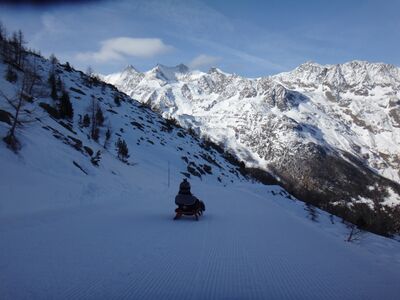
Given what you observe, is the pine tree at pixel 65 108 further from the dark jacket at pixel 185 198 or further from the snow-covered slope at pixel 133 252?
the dark jacket at pixel 185 198

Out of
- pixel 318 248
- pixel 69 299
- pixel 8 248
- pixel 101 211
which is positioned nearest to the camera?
pixel 69 299

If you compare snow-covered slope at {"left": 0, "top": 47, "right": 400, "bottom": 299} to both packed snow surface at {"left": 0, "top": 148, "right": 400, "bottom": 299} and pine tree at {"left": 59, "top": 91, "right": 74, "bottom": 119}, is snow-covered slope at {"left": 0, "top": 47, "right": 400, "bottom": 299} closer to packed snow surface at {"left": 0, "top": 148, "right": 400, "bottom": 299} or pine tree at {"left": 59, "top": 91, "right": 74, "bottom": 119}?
packed snow surface at {"left": 0, "top": 148, "right": 400, "bottom": 299}

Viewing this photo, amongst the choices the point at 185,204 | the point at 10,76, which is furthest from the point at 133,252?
the point at 10,76

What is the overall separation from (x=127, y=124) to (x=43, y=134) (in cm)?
4143

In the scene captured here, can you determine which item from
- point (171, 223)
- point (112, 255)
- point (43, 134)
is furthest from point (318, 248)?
point (43, 134)

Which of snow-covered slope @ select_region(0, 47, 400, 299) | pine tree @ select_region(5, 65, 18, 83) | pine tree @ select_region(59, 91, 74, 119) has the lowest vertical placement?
snow-covered slope @ select_region(0, 47, 400, 299)

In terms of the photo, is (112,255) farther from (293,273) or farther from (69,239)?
(293,273)

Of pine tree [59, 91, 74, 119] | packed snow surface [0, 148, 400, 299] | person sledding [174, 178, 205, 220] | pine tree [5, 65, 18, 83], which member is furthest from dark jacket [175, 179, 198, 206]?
pine tree [5, 65, 18, 83]

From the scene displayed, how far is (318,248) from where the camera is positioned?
13.0 m

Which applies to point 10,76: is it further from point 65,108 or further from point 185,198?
point 185,198

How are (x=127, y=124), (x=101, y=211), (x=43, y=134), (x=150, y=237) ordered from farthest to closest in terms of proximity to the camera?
(x=127, y=124) < (x=43, y=134) < (x=101, y=211) < (x=150, y=237)

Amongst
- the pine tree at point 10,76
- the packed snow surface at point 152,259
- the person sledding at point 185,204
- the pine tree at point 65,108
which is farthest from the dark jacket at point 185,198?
the pine tree at point 10,76

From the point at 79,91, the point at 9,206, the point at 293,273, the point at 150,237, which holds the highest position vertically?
the point at 79,91

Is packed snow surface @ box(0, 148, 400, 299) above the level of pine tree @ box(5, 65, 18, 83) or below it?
below
